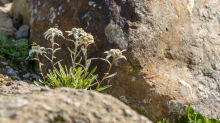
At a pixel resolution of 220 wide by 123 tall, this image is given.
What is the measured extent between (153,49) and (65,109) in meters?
2.07

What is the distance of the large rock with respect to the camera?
9.66 ft

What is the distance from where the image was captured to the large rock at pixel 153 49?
2943 mm

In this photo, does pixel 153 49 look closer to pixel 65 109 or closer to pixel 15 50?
pixel 65 109

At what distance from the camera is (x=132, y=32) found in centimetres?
308

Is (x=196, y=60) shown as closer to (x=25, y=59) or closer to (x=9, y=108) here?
(x=9, y=108)

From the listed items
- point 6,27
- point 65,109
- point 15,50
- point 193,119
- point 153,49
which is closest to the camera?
point 65,109

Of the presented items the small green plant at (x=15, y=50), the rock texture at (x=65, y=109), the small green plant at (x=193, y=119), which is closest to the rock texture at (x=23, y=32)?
the small green plant at (x=15, y=50)

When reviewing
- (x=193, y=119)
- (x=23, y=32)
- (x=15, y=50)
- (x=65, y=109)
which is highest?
(x=23, y=32)

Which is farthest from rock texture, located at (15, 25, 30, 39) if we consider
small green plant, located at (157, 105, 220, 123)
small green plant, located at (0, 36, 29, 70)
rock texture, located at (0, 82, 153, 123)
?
small green plant, located at (157, 105, 220, 123)

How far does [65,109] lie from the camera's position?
144 cm

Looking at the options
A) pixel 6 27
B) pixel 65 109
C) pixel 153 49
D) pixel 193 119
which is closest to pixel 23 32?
pixel 6 27

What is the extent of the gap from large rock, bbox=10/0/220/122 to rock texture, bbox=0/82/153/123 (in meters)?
1.35

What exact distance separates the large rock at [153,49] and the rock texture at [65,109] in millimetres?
1347

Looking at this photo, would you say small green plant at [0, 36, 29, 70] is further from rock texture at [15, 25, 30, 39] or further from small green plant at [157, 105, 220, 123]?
small green plant at [157, 105, 220, 123]
